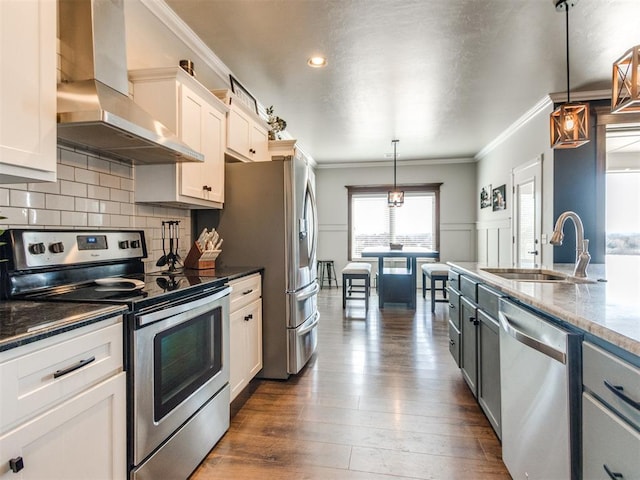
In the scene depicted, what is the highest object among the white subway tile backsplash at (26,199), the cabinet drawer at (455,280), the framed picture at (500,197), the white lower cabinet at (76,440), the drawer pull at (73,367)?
the framed picture at (500,197)

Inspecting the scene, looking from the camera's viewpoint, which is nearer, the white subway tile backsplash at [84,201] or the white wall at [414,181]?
the white subway tile backsplash at [84,201]

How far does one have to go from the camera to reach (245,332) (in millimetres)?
2500

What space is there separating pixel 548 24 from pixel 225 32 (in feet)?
7.77

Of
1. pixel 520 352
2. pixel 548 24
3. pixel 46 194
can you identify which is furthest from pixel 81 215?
pixel 548 24

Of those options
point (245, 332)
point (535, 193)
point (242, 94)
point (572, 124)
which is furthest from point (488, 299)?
point (535, 193)

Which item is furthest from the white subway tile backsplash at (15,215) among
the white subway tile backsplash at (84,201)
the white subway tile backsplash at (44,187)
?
the white subway tile backsplash at (44,187)

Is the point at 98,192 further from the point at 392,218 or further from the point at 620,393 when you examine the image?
the point at 392,218

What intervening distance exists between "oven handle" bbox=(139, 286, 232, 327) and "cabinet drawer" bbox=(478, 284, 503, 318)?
1.47 metres

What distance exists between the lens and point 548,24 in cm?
261

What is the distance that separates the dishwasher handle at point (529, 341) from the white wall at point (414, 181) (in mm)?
6010

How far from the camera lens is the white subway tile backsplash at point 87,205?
1888 millimetres

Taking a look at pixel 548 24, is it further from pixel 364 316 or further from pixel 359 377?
pixel 364 316

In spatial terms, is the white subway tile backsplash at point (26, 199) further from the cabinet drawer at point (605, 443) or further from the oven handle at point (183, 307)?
the cabinet drawer at point (605, 443)

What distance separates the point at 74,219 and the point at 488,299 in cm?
226
